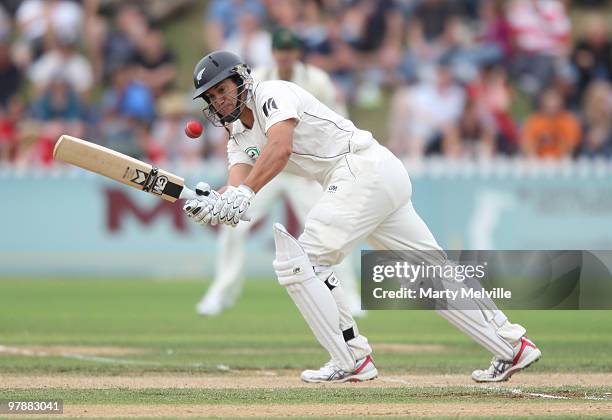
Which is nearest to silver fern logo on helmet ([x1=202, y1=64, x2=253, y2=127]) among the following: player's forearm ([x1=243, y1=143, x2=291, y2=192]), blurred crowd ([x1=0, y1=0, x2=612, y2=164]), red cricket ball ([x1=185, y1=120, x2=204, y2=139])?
red cricket ball ([x1=185, y1=120, x2=204, y2=139])

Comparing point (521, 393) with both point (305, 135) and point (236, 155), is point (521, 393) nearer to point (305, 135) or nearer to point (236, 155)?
point (305, 135)

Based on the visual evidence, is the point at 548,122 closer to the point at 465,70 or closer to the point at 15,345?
the point at 465,70

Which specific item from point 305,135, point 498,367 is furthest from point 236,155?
point 498,367

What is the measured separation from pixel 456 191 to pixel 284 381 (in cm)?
912

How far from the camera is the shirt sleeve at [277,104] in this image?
704 centimetres

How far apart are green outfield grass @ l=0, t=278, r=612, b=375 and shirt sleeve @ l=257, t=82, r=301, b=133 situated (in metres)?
1.97

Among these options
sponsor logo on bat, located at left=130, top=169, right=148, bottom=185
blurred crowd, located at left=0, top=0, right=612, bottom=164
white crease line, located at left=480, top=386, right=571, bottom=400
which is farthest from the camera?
blurred crowd, located at left=0, top=0, right=612, bottom=164

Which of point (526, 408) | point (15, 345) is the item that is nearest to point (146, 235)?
point (15, 345)

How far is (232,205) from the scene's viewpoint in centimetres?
690

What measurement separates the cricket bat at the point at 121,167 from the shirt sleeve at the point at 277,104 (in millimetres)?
573

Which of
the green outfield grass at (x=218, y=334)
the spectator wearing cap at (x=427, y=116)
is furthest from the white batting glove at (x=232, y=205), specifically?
the spectator wearing cap at (x=427, y=116)

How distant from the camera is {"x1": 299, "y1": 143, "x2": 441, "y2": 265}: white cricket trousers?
23.6 ft

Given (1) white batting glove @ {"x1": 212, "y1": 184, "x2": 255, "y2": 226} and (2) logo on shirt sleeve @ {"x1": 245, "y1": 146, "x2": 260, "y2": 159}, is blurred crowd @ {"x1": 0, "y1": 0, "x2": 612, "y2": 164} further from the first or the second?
(1) white batting glove @ {"x1": 212, "y1": 184, "x2": 255, "y2": 226}

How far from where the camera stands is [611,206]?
1597 cm
